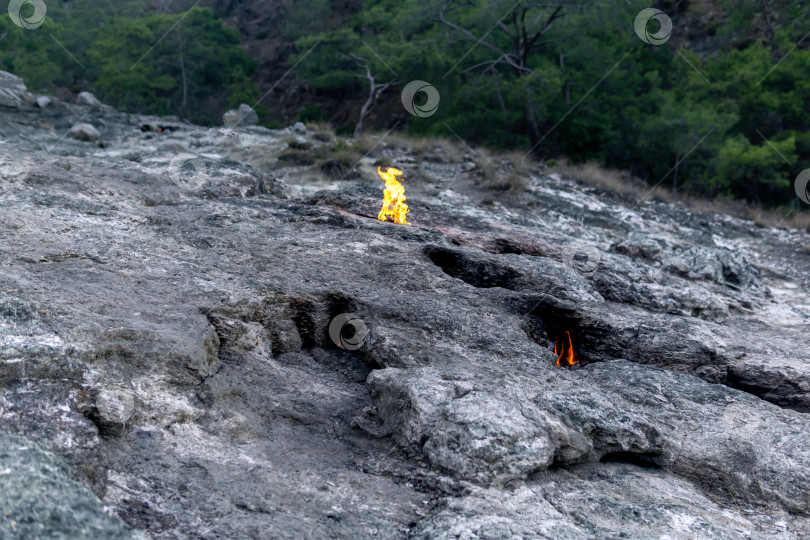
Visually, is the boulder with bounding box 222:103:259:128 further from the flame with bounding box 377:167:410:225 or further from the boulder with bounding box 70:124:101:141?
the flame with bounding box 377:167:410:225

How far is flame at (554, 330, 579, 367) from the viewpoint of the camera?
4.41m

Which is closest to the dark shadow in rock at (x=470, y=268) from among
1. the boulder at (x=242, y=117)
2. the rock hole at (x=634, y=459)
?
the rock hole at (x=634, y=459)

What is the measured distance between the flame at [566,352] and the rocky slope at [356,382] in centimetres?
6

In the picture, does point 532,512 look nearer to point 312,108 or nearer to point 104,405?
point 104,405

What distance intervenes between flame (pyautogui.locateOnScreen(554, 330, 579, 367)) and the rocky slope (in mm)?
62

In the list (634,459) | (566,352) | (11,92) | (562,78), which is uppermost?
(562,78)

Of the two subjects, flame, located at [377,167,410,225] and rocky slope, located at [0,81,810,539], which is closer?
rocky slope, located at [0,81,810,539]

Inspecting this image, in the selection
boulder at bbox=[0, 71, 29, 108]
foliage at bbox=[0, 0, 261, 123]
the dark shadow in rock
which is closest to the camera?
the dark shadow in rock

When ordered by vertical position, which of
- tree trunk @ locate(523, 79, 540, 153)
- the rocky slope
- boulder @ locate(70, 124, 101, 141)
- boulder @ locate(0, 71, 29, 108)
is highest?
tree trunk @ locate(523, 79, 540, 153)

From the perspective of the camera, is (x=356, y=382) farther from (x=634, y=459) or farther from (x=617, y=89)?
(x=617, y=89)

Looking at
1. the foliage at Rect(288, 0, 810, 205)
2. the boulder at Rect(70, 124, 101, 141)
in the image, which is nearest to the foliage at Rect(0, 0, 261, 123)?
the foliage at Rect(288, 0, 810, 205)

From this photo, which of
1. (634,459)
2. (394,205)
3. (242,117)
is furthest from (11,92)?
(634,459)

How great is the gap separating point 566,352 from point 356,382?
168 cm

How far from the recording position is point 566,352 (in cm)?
448
